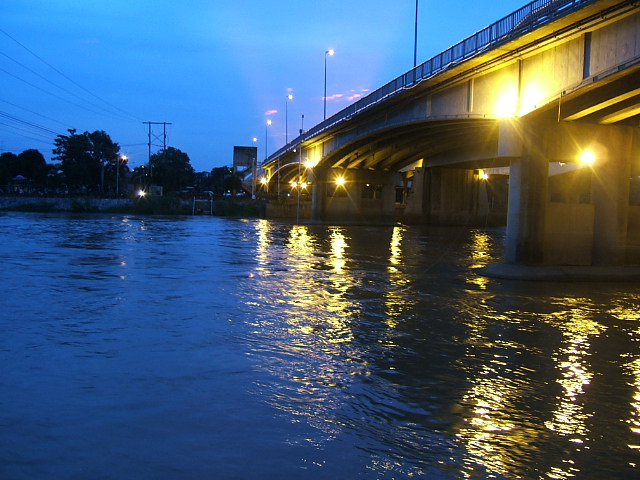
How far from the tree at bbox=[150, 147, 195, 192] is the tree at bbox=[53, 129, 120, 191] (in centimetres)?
1020

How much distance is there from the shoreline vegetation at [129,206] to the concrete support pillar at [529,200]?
61498 millimetres

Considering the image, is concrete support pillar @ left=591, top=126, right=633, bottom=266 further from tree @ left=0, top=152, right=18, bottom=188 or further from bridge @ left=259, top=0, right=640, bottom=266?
tree @ left=0, top=152, right=18, bottom=188

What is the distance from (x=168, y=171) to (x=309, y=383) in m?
130

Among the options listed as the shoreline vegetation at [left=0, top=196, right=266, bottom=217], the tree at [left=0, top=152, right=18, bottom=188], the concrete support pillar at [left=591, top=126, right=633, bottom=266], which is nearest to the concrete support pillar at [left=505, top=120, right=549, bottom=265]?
the concrete support pillar at [left=591, top=126, right=633, bottom=266]

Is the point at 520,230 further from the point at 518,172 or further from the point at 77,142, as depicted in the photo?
the point at 77,142

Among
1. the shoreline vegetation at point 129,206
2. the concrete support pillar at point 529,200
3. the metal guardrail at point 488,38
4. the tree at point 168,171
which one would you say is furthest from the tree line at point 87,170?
the concrete support pillar at point 529,200

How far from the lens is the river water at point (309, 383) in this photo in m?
5.03

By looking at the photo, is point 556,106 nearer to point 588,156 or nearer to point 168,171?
point 588,156

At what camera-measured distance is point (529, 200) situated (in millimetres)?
21031

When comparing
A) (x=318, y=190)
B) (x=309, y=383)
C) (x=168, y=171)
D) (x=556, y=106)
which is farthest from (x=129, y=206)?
(x=309, y=383)

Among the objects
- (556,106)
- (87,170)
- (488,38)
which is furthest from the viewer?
(87,170)

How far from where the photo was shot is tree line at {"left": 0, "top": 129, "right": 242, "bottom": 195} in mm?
118938

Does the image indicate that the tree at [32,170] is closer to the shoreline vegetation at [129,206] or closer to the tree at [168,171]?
the tree at [168,171]

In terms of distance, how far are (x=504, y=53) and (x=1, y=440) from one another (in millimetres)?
22306
